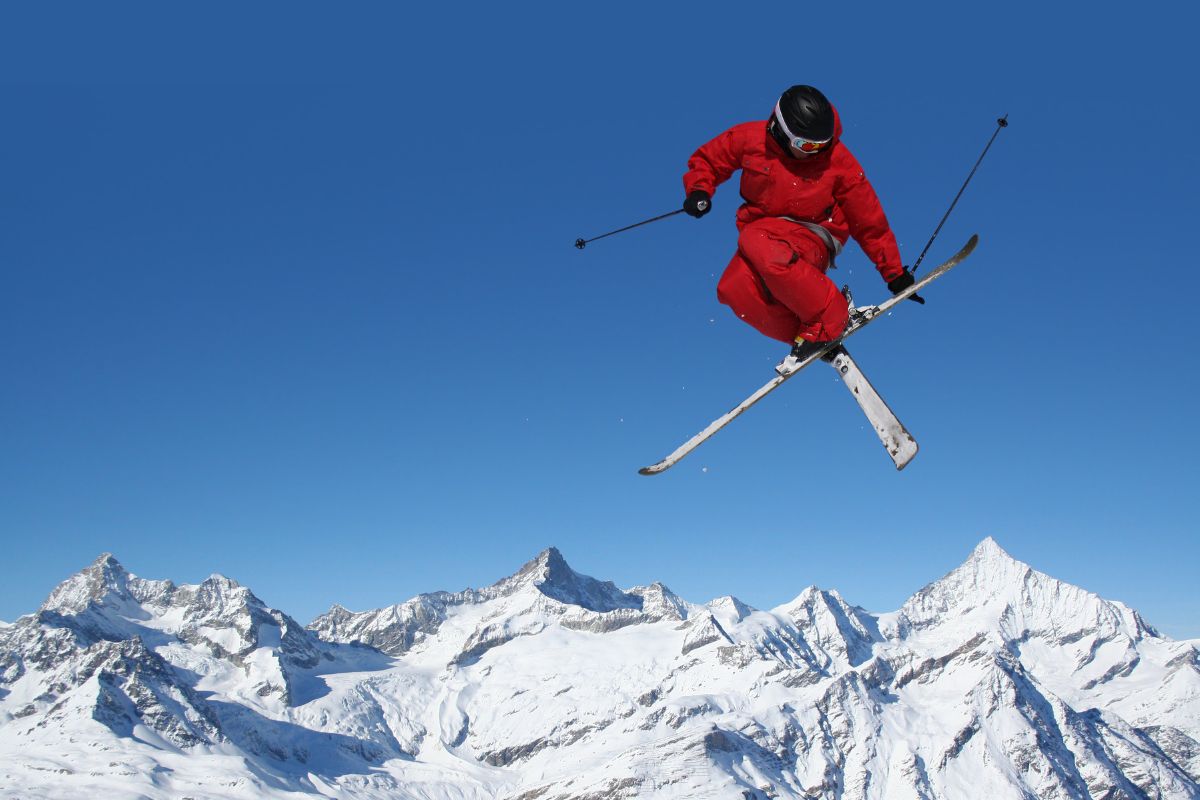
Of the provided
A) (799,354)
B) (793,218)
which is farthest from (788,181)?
(799,354)

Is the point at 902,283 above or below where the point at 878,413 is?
above

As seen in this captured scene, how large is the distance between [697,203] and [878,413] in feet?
10.2

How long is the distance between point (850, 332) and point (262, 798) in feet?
703

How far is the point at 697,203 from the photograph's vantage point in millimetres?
10133

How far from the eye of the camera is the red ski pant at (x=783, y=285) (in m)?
10.1

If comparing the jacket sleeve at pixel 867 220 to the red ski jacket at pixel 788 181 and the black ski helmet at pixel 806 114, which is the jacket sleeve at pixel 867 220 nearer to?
the red ski jacket at pixel 788 181

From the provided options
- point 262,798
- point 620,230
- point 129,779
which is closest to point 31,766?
point 129,779

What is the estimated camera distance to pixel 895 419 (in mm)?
10359

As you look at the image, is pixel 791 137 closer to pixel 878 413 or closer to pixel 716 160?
pixel 716 160

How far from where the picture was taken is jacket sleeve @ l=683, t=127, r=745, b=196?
10359mm

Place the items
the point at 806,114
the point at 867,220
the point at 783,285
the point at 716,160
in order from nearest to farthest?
the point at 806,114, the point at 783,285, the point at 716,160, the point at 867,220

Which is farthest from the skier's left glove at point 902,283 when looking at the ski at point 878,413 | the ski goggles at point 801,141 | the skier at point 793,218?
the ski goggles at point 801,141

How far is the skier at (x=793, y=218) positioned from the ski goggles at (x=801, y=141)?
0.04ft

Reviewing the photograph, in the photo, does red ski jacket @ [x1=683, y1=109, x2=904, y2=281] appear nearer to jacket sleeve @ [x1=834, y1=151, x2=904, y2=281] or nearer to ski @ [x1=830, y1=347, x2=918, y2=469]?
jacket sleeve @ [x1=834, y1=151, x2=904, y2=281]
